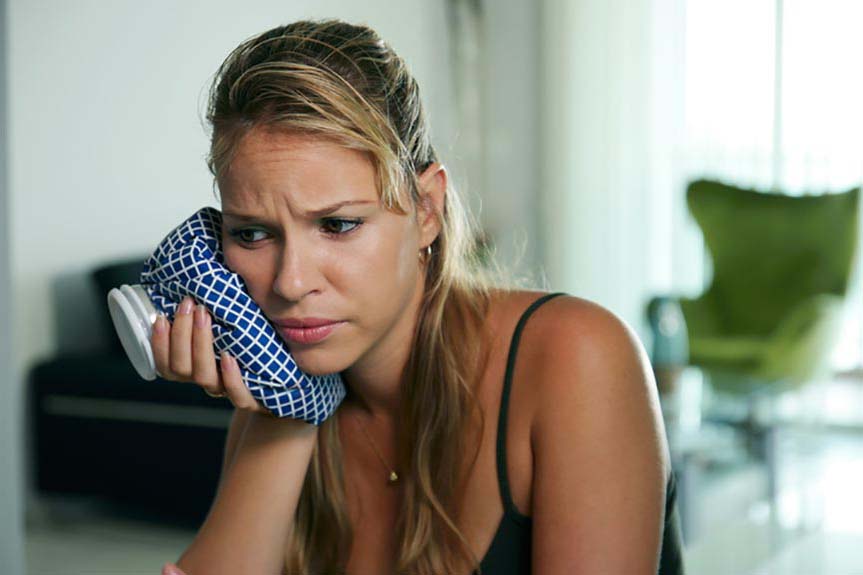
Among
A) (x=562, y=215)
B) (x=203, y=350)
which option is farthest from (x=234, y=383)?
(x=562, y=215)

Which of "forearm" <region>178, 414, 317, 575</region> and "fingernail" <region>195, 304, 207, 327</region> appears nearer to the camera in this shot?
"fingernail" <region>195, 304, 207, 327</region>

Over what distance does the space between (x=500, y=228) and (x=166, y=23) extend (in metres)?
3.34

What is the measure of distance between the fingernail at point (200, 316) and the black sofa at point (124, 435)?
1.69 metres

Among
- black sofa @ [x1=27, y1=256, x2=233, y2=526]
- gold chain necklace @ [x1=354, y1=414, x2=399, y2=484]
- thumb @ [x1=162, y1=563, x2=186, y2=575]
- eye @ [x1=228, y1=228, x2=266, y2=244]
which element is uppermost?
eye @ [x1=228, y1=228, x2=266, y2=244]

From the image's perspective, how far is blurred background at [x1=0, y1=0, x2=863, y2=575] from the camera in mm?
2344

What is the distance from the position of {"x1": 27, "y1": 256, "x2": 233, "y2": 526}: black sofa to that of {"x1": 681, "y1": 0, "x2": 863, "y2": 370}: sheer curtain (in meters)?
2.94

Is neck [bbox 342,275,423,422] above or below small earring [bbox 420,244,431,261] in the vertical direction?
below

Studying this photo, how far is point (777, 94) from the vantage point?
4.93 m

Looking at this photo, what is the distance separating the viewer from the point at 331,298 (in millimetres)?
1012

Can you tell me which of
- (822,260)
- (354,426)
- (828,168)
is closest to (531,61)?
(828,168)

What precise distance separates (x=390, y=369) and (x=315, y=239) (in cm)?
26

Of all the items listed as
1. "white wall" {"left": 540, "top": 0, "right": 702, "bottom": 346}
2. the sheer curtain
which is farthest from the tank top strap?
"white wall" {"left": 540, "top": 0, "right": 702, "bottom": 346}

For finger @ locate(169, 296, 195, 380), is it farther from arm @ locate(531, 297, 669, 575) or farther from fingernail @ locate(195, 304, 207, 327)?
arm @ locate(531, 297, 669, 575)

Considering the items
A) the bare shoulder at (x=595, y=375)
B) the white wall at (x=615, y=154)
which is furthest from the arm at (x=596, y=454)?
the white wall at (x=615, y=154)
